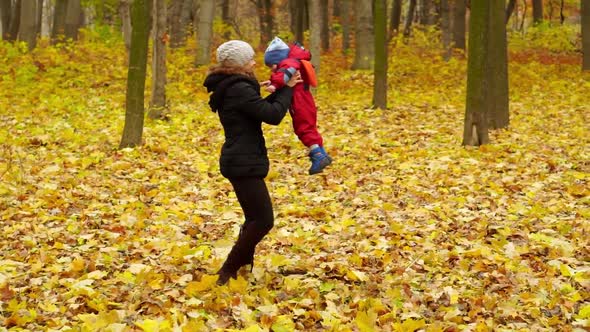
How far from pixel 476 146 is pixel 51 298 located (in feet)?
25.9

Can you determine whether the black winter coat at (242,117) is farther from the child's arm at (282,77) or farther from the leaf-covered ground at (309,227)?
the leaf-covered ground at (309,227)

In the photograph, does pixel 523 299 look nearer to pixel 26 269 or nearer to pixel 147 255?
A: pixel 147 255

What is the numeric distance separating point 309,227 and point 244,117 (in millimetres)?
2521

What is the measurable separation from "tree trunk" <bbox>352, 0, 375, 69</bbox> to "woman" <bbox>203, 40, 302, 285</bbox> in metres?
15.6

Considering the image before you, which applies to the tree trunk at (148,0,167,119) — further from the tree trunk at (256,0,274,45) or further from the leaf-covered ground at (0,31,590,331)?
the tree trunk at (256,0,274,45)

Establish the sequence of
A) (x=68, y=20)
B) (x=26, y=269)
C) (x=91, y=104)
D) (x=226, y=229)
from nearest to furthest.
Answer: (x=26, y=269)
(x=226, y=229)
(x=91, y=104)
(x=68, y=20)

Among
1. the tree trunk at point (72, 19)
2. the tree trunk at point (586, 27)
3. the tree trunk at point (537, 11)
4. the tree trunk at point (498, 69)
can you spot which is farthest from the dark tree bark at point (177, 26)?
the tree trunk at point (537, 11)

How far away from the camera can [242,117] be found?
5.00 meters

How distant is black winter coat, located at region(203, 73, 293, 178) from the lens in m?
4.94

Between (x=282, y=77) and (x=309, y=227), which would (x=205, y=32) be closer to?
(x=309, y=227)

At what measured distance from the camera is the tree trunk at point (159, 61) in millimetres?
13242

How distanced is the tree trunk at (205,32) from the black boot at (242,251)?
15.7 metres

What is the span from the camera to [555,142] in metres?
11.8

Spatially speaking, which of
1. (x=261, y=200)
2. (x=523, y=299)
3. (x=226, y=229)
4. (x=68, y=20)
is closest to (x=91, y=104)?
(x=68, y=20)
